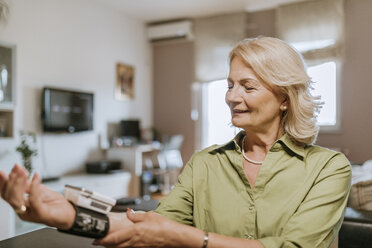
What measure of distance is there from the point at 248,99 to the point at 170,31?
15.0 feet

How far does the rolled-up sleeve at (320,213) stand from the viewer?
0.88 meters

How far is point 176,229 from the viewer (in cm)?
77

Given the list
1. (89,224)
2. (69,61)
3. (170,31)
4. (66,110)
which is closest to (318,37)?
(170,31)

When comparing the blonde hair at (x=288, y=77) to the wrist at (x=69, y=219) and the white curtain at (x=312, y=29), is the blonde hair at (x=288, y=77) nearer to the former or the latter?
the wrist at (x=69, y=219)

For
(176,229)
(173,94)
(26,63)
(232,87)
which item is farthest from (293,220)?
(173,94)

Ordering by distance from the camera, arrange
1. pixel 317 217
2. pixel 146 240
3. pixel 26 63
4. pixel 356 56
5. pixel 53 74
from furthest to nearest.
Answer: pixel 53 74 < pixel 26 63 < pixel 356 56 < pixel 317 217 < pixel 146 240

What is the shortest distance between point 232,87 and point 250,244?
0.53 m

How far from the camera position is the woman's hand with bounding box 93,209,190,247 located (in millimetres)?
730

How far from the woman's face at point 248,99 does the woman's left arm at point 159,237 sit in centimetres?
44

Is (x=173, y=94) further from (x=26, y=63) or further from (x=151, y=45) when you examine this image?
(x=26, y=63)

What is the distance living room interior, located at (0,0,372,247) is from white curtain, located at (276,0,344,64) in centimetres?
8

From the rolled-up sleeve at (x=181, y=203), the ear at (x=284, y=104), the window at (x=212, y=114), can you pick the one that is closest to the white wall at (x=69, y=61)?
the window at (x=212, y=114)

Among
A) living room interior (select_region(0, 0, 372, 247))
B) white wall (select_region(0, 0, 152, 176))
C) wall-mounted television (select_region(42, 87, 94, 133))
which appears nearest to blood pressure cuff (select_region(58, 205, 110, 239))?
living room interior (select_region(0, 0, 372, 247))

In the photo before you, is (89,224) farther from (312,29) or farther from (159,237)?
(312,29)
